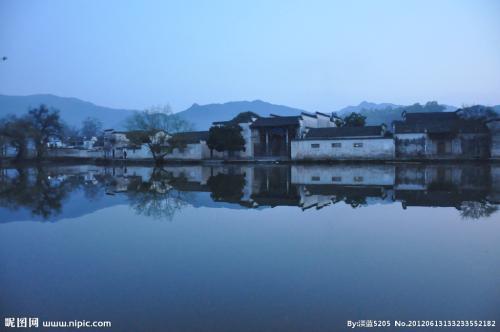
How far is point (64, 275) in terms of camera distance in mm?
5359

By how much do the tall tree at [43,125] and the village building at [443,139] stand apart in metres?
44.6

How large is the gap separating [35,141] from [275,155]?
3186 cm

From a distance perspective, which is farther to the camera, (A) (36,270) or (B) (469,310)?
(A) (36,270)

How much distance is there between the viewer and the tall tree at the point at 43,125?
51219 mm

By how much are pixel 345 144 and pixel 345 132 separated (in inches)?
54.3

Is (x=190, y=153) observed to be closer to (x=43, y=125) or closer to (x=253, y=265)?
(x=43, y=125)

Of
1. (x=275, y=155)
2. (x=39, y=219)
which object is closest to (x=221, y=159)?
(x=275, y=155)

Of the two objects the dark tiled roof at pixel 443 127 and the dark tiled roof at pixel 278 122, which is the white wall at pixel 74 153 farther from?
the dark tiled roof at pixel 443 127

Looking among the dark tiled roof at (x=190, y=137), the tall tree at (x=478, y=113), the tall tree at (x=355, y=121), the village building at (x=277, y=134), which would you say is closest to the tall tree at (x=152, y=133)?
the dark tiled roof at (x=190, y=137)

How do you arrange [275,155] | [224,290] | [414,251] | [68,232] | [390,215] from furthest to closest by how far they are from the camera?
1. [275,155]
2. [390,215]
3. [68,232]
4. [414,251]
5. [224,290]

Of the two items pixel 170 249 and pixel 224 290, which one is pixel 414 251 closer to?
pixel 224 290

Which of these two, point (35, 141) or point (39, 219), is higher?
point (35, 141)

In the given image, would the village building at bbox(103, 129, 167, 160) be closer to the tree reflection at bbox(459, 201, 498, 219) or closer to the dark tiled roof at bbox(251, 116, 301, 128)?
the dark tiled roof at bbox(251, 116, 301, 128)

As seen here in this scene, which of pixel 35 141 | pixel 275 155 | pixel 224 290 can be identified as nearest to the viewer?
pixel 224 290
